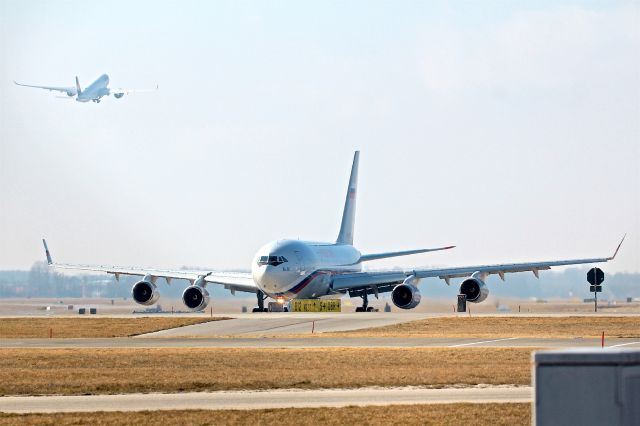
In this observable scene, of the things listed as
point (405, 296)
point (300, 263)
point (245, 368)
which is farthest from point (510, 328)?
point (245, 368)

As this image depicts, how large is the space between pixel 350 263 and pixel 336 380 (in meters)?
64.3

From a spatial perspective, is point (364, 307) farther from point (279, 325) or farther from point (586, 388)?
point (586, 388)

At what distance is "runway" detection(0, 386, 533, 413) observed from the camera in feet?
100

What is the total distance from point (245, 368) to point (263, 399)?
31.6 ft

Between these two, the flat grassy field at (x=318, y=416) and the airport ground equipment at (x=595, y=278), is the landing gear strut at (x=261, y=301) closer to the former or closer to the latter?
the airport ground equipment at (x=595, y=278)

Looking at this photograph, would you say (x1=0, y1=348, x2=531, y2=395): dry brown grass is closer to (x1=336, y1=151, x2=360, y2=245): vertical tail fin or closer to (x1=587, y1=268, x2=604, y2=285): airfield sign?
(x1=587, y1=268, x2=604, y2=285): airfield sign

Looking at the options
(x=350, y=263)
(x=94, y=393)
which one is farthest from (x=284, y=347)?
(x=350, y=263)

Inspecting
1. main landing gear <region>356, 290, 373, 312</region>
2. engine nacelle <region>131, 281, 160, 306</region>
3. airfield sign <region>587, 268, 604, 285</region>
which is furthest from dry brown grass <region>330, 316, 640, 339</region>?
engine nacelle <region>131, 281, 160, 306</region>

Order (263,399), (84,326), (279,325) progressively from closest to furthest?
(263,399)
(279,325)
(84,326)

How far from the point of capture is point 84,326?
7200cm

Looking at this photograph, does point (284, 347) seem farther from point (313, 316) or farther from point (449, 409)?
point (313, 316)

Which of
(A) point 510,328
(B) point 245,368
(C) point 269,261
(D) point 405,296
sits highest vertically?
(C) point 269,261

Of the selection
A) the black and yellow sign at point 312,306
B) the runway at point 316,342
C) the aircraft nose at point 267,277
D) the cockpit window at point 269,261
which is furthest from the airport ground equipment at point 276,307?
the runway at point 316,342

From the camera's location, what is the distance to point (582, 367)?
14.7m
